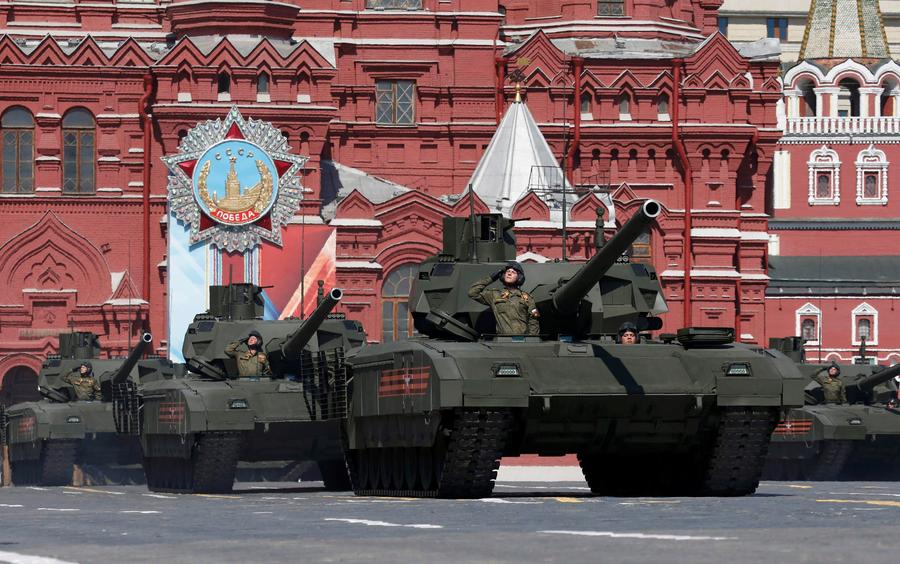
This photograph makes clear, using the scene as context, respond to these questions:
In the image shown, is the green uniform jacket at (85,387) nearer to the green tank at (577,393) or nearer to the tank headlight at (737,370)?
the green tank at (577,393)

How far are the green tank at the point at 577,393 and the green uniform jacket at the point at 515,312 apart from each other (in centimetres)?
16

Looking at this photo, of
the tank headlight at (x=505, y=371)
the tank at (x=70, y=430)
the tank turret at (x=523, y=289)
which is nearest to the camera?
the tank headlight at (x=505, y=371)

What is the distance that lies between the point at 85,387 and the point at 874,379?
48.5ft

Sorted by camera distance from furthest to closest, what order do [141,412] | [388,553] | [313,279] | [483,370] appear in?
[313,279] < [141,412] < [483,370] < [388,553]

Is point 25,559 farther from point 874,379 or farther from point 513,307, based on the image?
point 874,379

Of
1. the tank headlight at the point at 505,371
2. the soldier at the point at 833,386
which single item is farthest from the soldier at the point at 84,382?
the tank headlight at the point at 505,371

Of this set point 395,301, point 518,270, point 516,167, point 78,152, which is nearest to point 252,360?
point 518,270

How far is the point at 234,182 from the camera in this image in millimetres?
61438

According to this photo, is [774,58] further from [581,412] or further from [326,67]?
[581,412]

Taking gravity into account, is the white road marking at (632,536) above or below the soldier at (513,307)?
below

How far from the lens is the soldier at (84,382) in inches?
1724

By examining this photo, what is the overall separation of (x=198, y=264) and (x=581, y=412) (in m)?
39.2

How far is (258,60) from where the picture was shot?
205ft

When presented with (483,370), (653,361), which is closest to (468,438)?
(483,370)
